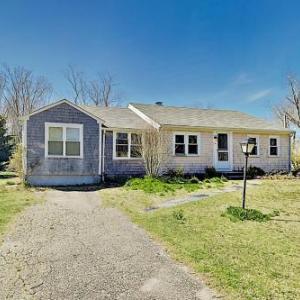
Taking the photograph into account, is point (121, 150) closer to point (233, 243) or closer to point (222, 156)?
point (222, 156)

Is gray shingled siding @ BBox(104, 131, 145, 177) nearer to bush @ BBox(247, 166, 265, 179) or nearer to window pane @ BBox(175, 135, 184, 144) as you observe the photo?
window pane @ BBox(175, 135, 184, 144)

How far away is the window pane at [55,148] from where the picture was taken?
16.3 m

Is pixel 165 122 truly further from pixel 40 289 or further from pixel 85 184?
pixel 40 289

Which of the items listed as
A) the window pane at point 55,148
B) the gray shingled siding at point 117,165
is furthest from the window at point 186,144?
the window pane at point 55,148

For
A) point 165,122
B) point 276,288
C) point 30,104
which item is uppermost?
point 30,104

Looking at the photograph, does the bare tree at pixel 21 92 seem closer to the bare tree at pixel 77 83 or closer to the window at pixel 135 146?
the bare tree at pixel 77 83

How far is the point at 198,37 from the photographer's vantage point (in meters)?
19.0

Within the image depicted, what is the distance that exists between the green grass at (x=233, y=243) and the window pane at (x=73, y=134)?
229 inches

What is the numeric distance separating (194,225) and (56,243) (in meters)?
3.44

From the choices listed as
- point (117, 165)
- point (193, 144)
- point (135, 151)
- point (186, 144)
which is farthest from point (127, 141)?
point (193, 144)

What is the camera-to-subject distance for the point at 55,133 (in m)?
16.4

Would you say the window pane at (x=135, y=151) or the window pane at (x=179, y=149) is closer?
the window pane at (x=135, y=151)

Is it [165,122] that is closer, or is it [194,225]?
[194,225]

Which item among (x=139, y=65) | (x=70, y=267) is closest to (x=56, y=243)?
(x=70, y=267)
